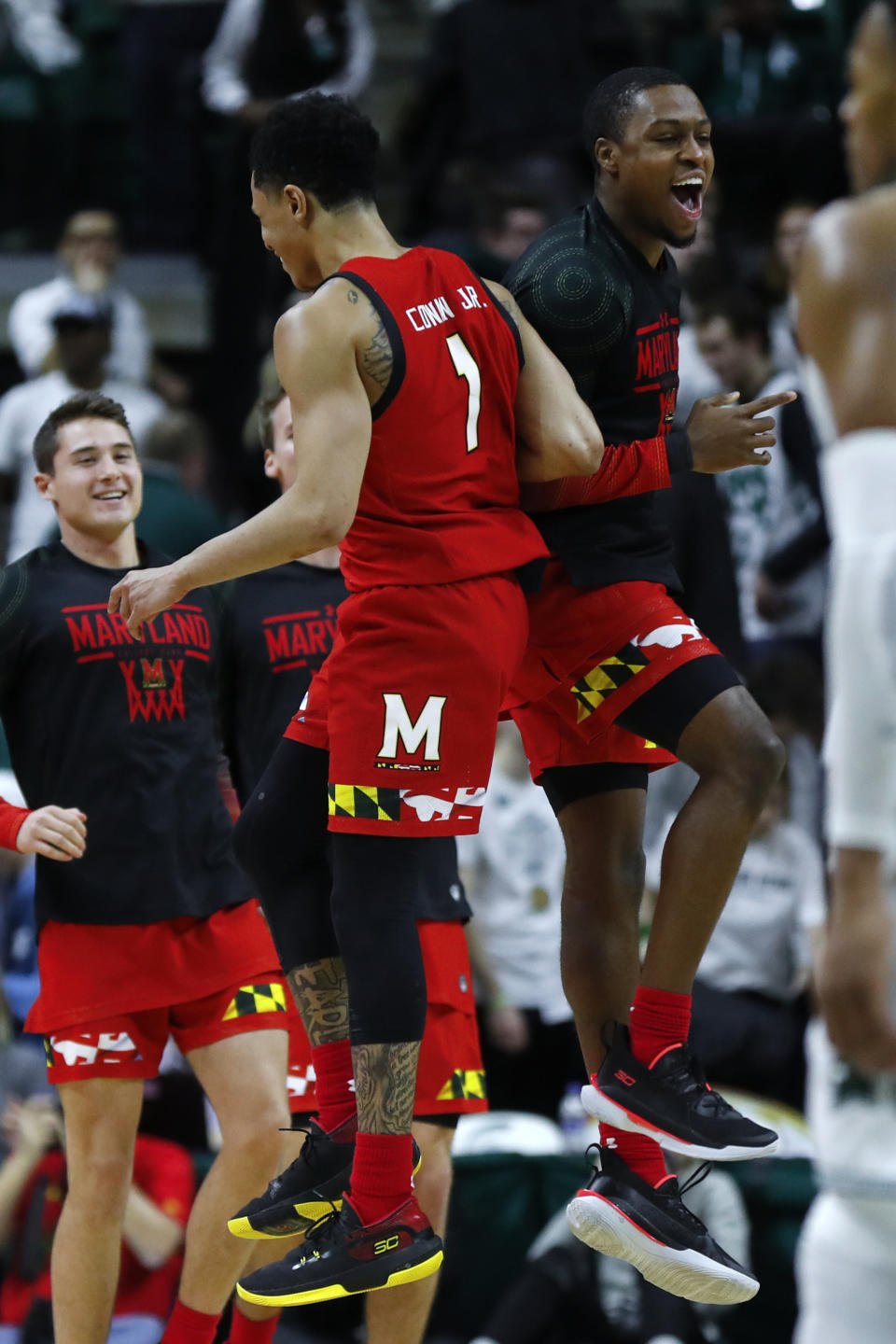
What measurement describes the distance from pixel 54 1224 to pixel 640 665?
3.37m

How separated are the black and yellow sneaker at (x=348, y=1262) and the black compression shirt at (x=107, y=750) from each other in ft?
4.10

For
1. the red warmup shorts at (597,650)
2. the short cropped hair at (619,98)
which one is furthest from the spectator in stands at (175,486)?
the short cropped hair at (619,98)

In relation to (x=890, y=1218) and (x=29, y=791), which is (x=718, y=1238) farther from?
(x=890, y=1218)

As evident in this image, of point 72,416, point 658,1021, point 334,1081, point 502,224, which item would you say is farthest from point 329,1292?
point 502,224

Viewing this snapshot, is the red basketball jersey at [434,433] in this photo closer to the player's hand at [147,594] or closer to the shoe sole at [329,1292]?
the player's hand at [147,594]

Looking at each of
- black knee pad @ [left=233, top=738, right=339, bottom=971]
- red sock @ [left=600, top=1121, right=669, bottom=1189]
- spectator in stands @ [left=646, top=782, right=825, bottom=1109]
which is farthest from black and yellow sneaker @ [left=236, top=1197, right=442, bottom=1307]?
spectator in stands @ [left=646, top=782, right=825, bottom=1109]

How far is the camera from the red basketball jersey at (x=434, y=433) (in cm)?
362

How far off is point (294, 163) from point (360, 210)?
0.16m

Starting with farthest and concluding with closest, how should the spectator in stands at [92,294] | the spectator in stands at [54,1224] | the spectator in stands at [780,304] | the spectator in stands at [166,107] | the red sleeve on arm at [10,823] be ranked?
the spectator in stands at [166,107] → the spectator in stands at [92,294] → the spectator in stands at [780,304] → the spectator in stands at [54,1224] → the red sleeve on arm at [10,823]

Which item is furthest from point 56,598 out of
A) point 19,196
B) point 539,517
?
point 19,196

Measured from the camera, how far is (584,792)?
4.11m

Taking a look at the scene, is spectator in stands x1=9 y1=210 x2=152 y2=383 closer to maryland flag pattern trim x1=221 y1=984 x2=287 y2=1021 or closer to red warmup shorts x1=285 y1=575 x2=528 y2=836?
maryland flag pattern trim x1=221 y1=984 x2=287 y2=1021

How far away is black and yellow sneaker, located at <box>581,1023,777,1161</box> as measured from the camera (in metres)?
3.72

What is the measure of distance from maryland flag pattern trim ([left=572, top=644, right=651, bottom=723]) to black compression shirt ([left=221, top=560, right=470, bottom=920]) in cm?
113
